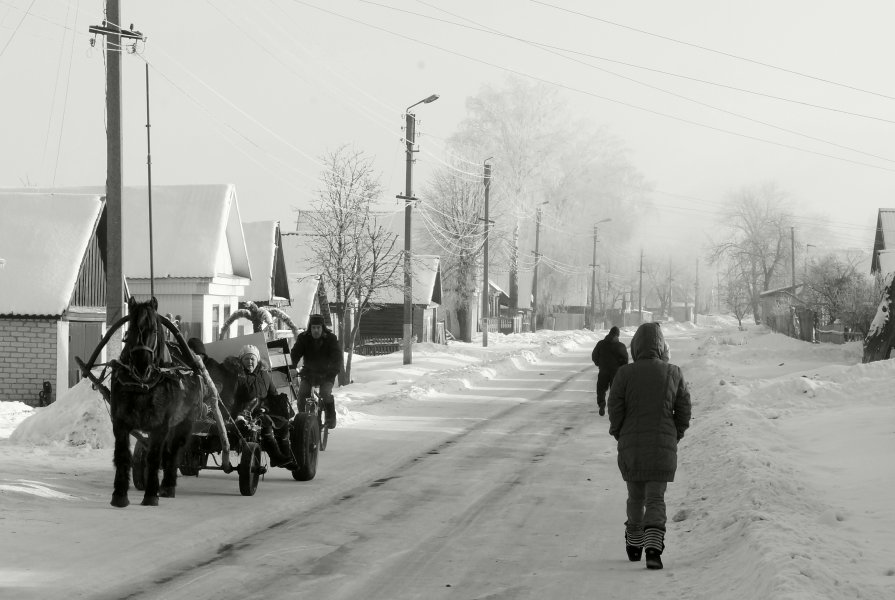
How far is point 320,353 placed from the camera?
14.5 m

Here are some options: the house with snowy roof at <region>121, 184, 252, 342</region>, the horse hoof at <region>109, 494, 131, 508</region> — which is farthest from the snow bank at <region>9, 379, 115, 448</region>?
the house with snowy roof at <region>121, 184, 252, 342</region>

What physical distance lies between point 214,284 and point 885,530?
2782cm

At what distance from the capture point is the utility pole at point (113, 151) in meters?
16.4

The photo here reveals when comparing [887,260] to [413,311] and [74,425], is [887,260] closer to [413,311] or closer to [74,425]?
[413,311]

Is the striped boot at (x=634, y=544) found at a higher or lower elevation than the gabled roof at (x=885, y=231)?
lower

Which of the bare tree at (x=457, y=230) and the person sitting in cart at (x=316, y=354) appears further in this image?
the bare tree at (x=457, y=230)

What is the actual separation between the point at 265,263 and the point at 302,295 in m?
7.02

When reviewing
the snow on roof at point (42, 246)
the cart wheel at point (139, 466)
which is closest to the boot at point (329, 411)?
the cart wheel at point (139, 466)

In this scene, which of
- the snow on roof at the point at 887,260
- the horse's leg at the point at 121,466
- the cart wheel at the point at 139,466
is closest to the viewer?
the horse's leg at the point at 121,466

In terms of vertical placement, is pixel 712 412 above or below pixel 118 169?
below

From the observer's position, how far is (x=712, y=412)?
19484mm

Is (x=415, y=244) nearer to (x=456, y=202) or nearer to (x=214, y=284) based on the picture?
(x=456, y=202)

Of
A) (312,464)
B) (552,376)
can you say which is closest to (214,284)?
(552,376)

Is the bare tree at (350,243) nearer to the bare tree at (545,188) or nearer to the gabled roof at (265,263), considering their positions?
the gabled roof at (265,263)
